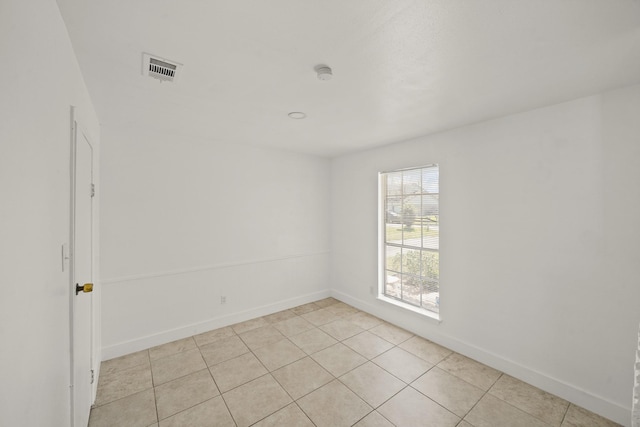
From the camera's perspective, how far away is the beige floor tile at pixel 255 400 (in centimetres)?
204

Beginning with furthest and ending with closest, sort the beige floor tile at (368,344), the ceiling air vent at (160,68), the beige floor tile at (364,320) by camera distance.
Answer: the beige floor tile at (364,320) → the beige floor tile at (368,344) → the ceiling air vent at (160,68)

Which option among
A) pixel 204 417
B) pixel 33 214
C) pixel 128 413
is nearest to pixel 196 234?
pixel 128 413

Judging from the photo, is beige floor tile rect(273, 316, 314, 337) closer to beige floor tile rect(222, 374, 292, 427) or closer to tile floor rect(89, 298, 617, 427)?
tile floor rect(89, 298, 617, 427)

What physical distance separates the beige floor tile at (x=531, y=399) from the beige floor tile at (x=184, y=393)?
2.51 meters

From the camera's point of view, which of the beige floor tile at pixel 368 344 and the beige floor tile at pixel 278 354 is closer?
the beige floor tile at pixel 278 354

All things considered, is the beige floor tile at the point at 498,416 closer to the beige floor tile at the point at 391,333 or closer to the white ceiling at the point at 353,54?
the beige floor tile at the point at 391,333

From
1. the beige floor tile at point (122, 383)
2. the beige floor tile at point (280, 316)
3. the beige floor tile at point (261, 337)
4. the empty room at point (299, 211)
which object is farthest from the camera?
the beige floor tile at point (280, 316)

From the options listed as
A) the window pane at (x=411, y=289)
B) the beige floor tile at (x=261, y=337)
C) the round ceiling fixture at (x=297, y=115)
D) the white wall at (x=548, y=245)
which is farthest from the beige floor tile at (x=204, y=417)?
the round ceiling fixture at (x=297, y=115)

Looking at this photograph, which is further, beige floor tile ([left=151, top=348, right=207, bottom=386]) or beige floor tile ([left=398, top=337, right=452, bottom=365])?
beige floor tile ([left=398, top=337, right=452, bottom=365])

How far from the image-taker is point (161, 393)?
227 cm

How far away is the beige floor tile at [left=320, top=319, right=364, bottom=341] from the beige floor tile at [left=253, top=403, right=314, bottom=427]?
121cm

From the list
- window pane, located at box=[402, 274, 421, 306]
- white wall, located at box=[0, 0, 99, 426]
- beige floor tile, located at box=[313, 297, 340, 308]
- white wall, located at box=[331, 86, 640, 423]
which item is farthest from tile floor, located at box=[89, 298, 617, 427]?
white wall, located at box=[0, 0, 99, 426]

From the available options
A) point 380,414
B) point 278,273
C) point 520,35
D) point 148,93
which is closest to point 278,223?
point 278,273

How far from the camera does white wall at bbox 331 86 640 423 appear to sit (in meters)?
1.98
